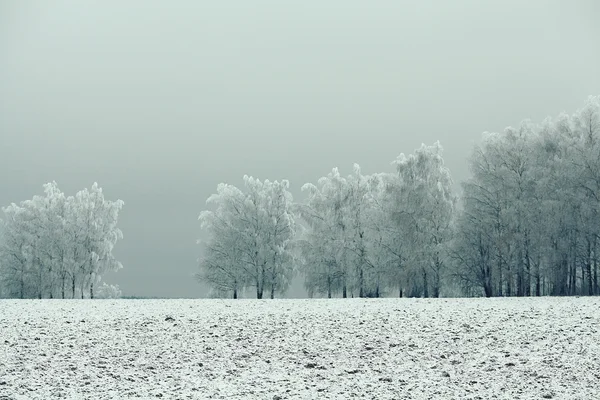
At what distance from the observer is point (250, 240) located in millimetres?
50344

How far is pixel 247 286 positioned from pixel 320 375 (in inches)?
1245

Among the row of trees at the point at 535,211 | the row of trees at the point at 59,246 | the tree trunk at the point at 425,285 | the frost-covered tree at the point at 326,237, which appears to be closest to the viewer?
the row of trees at the point at 535,211

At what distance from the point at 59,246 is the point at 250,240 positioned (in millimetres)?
18132

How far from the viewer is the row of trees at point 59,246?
5553cm

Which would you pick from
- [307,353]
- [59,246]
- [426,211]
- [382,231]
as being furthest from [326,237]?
[307,353]

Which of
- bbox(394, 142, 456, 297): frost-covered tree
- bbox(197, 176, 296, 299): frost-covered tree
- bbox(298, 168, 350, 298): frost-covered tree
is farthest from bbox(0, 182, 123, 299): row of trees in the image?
bbox(394, 142, 456, 297): frost-covered tree

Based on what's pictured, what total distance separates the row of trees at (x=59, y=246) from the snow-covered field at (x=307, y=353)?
94.5 ft

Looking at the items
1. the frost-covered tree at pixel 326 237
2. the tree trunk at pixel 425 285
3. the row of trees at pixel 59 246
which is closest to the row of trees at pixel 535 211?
the tree trunk at pixel 425 285

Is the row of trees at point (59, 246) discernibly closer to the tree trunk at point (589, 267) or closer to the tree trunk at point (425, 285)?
the tree trunk at point (425, 285)

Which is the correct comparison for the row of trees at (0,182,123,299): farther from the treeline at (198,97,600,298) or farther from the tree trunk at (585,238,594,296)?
the tree trunk at (585,238,594,296)

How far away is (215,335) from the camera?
22656 mm

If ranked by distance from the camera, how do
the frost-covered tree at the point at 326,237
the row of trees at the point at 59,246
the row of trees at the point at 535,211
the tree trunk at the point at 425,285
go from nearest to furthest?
the row of trees at the point at 535,211, the tree trunk at the point at 425,285, the frost-covered tree at the point at 326,237, the row of trees at the point at 59,246

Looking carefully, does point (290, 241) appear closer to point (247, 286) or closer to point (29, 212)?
point (247, 286)

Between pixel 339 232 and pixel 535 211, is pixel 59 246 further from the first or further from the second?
pixel 535 211
